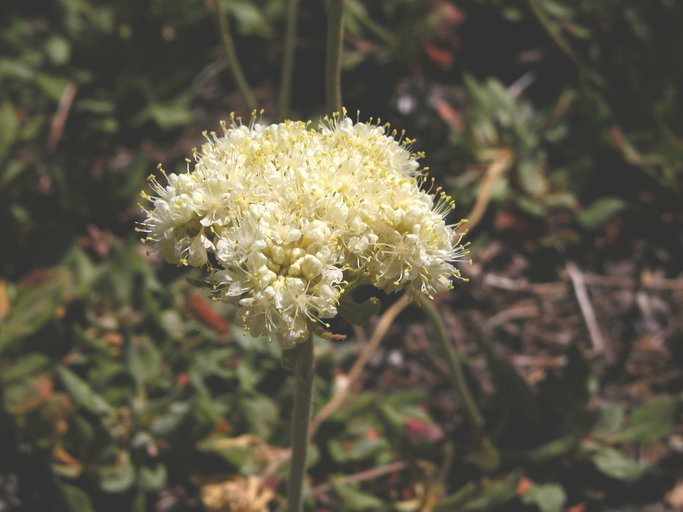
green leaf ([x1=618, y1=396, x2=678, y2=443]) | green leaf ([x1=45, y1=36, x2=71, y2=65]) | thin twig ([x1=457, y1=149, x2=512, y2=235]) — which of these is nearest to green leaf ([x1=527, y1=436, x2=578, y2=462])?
green leaf ([x1=618, y1=396, x2=678, y2=443])

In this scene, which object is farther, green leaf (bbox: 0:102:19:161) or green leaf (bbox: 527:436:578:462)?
green leaf (bbox: 0:102:19:161)

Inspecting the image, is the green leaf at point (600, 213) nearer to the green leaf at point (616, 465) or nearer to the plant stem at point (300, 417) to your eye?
the green leaf at point (616, 465)

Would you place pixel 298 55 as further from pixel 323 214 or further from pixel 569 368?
pixel 323 214

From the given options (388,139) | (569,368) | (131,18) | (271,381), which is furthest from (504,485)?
(131,18)

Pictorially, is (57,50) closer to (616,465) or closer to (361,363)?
(361,363)

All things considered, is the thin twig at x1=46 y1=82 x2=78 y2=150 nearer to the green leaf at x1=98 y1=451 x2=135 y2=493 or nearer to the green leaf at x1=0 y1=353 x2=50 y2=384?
the green leaf at x1=0 y1=353 x2=50 y2=384

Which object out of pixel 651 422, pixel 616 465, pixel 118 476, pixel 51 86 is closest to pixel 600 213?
pixel 651 422

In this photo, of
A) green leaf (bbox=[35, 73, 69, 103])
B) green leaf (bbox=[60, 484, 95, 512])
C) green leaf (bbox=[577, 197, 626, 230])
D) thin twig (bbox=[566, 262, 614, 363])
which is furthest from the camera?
green leaf (bbox=[35, 73, 69, 103])
